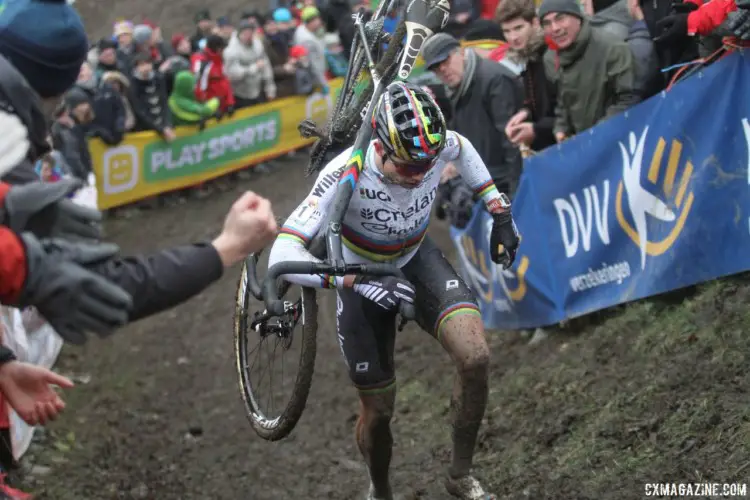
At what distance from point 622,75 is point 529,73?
1.20 m

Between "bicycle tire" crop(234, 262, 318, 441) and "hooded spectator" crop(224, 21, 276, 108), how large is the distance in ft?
37.2

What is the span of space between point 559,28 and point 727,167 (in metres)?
2.04

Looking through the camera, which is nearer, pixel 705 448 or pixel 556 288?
pixel 705 448

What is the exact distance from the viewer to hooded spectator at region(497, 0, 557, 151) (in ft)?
28.0

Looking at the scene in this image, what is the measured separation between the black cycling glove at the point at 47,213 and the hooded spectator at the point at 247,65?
49.0 feet

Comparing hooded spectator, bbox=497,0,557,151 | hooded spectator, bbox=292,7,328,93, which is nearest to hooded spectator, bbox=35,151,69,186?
hooded spectator, bbox=497,0,557,151

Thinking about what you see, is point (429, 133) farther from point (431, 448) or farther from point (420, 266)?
point (431, 448)

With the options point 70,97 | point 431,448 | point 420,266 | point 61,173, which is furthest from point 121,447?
point 70,97

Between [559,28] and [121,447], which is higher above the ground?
[559,28]

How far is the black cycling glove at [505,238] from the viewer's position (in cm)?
620

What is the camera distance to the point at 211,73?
56.8ft

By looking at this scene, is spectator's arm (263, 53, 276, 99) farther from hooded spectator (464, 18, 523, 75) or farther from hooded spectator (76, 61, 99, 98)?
hooded spectator (464, 18, 523, 75)

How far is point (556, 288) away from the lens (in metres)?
8.55

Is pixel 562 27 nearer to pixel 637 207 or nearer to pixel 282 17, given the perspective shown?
pixel 637 207
